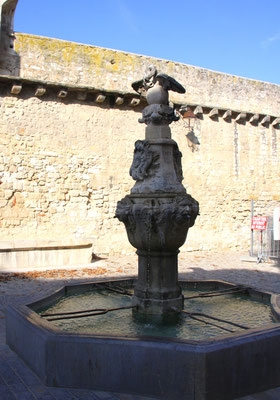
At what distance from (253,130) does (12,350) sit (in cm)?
1353

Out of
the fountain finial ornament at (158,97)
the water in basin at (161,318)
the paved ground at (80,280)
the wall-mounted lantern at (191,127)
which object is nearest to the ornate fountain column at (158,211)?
the fountain finial ornament at (158,97)

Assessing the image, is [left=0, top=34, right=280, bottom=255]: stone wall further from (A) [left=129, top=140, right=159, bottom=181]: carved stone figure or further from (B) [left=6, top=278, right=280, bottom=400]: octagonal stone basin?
(B) [left=6, top=278, right=280, bottom=400]: octagonal stone basin

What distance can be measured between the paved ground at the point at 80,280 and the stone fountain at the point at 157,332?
0.33ft

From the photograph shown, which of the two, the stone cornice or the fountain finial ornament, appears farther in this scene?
the stone cornice

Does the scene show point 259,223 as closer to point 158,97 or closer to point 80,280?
point 80,280

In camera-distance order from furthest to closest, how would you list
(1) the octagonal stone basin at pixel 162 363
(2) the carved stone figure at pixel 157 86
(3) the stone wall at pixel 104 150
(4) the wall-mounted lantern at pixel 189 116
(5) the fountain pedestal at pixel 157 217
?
(4) the wall-mounted lantern at pixel 189 116, (3) the stone wall at pixel 104 150, (2) the carved stone figure at pixel 157 86, (5) the fountain pedestal at pixel 157 217, (1) the octagonal stone basin at pixel 162 363

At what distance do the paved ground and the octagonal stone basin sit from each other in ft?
0.30

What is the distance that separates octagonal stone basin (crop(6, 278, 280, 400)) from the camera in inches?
118

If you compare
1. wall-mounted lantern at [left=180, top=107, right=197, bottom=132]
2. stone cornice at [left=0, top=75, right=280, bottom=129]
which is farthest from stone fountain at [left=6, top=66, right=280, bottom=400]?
wall-mounted lantern at [left=180, top=107, right=197, bottom=132]

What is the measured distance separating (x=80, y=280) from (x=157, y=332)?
4.59 metres

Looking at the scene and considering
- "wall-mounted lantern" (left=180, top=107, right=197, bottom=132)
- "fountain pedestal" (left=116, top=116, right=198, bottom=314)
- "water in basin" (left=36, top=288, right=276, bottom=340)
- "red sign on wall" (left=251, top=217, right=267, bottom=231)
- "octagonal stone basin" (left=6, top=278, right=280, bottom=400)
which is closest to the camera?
"octagonal stone basin" (left=6, top=278, right=280, bottom=400)

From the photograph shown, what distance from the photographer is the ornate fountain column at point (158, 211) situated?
421 centimetres

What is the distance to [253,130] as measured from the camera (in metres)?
15.7

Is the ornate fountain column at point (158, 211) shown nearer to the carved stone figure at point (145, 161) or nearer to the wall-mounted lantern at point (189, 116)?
the carved stone figure at point (145, 161)
